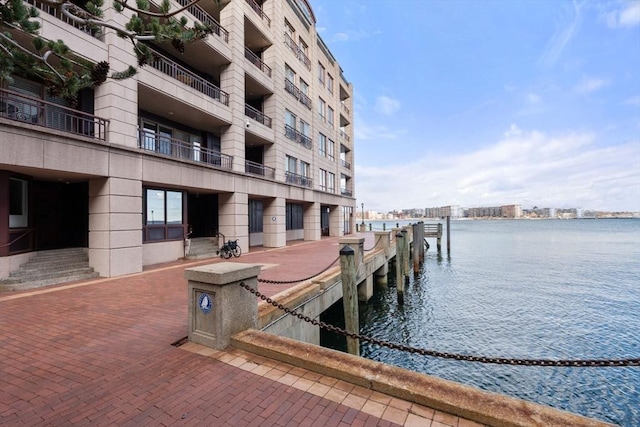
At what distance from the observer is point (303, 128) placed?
28.6 m

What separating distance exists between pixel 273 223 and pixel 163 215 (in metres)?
8.45

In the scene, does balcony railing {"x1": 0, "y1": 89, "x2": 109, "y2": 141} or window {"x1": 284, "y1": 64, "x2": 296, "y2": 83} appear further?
window {"x1": 284, "y1": 64, "x2": 296, "y2": 83}

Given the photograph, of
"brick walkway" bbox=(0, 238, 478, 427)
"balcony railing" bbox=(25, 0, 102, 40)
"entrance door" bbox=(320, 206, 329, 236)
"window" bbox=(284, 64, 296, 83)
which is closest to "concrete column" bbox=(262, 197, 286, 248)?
"window" bbox=(284, 64, 296, 83)

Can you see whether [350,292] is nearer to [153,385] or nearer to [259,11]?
[153,385]

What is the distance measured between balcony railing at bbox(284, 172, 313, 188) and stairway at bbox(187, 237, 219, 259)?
26.1 feet

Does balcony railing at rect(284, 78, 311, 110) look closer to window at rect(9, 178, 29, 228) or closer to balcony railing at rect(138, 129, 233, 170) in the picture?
balcony railing at rect(138, 129, 233, 170)

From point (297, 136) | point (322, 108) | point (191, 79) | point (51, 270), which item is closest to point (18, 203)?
point (51, 270)

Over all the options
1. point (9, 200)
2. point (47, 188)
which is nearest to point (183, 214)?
point (47, 188)

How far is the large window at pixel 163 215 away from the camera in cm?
1505

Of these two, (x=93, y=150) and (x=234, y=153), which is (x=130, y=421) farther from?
(x=234, y=153)

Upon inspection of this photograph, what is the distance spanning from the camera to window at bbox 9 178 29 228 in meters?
11.0

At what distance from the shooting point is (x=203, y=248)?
1833 cm

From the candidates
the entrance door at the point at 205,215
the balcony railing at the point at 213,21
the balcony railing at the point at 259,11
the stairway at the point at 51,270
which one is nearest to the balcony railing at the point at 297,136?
the balcony railing at the point at 259,11

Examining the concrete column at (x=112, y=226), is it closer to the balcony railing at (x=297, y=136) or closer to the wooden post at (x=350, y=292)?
the wooden post at (x=350, y=292)
